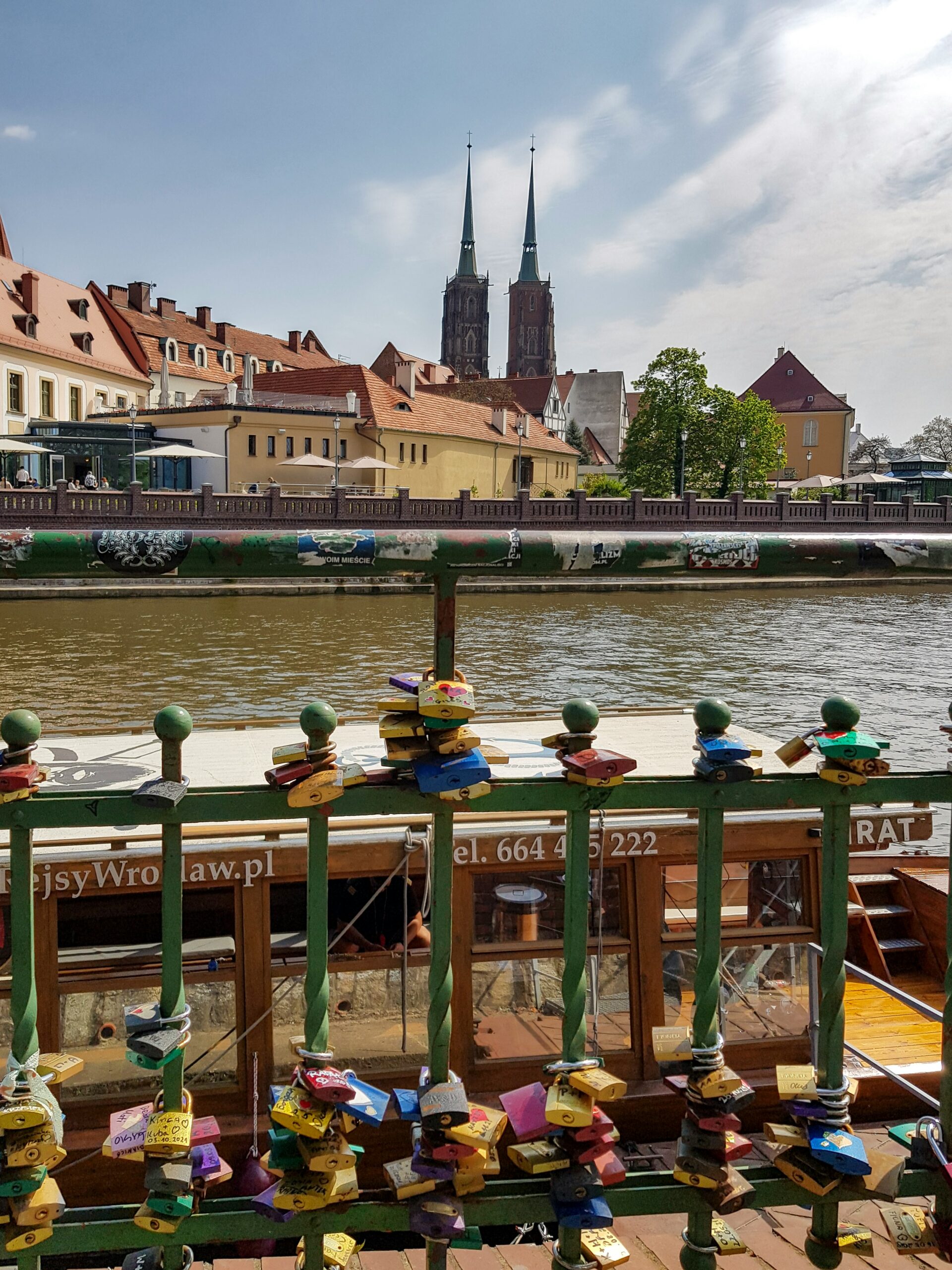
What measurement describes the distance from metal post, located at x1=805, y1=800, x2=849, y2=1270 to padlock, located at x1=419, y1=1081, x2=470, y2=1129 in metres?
0.54

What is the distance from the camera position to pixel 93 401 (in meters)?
54.4

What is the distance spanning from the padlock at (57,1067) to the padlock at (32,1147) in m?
0.06

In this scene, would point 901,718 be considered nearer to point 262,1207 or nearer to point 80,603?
point 262,1207

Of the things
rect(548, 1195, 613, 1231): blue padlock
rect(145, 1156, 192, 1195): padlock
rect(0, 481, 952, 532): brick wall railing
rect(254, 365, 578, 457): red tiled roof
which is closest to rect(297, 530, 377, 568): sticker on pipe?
rect(145, 1156, 192, 1195): padlock

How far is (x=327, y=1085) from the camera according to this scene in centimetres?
145

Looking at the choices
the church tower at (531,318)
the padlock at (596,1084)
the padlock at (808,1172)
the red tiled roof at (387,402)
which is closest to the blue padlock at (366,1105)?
the padlock at (596,1084)

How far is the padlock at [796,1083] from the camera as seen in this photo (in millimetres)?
1646

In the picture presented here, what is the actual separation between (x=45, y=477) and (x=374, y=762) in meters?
43.3

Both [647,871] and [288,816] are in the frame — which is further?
[647,871]

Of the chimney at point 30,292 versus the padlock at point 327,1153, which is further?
the chimney at point 30,292

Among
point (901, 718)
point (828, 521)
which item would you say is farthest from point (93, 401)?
point (901, 718)

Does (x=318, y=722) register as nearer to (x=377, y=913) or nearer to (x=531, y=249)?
(x=377, y=913)

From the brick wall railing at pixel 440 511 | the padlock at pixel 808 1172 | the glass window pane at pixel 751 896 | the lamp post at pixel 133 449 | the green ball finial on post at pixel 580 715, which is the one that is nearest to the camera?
the green ball finial on post at pixel 580 715

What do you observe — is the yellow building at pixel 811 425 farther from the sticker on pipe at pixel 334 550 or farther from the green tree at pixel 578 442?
the sticker on pipe at pixel 334 550
